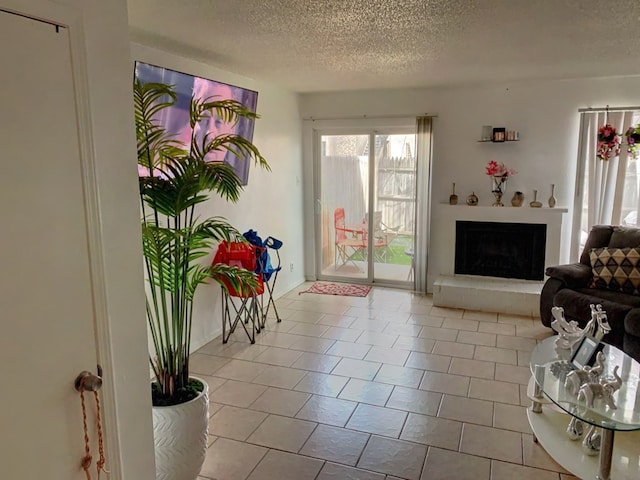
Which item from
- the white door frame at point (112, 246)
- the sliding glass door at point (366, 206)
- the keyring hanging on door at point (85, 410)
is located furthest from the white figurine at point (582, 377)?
the sliding glass door at point (366, 206)

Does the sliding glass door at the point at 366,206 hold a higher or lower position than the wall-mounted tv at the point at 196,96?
lower

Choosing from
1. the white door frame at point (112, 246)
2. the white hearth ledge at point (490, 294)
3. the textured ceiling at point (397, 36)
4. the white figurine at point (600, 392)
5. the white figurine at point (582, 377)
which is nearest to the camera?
the white door frame at point (112, 246)

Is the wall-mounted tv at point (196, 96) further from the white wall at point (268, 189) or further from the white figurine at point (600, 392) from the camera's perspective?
the white figurine at point (600, 392)

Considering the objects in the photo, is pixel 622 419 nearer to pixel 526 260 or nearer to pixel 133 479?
pixel 133 479

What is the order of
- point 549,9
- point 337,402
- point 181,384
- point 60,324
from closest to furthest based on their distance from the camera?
point 60,324
point 181,384
point 549,9
point 337,402

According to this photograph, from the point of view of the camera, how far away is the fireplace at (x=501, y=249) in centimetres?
518

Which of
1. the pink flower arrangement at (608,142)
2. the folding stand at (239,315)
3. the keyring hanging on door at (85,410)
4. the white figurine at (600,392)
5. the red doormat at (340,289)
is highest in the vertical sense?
the pink flower arrangement at (608,142)

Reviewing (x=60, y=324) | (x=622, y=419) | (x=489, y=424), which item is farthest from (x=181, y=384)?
(x=622, y=419)

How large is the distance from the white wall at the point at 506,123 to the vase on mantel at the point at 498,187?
0.07 metres

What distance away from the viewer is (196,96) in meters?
3.84

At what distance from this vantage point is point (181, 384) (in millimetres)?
2355

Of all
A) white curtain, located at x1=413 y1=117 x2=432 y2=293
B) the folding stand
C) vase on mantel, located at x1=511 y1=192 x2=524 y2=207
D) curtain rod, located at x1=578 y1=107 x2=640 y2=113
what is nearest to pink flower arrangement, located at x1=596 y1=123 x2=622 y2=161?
curtain rod, located at x1=578 y1=107 x2=640 y2=113

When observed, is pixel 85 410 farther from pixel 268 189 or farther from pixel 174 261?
pixel 268 189

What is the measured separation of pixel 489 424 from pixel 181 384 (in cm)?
185
